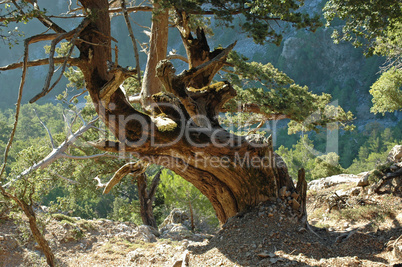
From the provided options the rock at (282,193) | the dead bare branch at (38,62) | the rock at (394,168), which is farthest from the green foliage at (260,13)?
the rock at (394,168)

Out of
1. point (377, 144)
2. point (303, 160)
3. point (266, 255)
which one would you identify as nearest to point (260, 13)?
point (266, 255)

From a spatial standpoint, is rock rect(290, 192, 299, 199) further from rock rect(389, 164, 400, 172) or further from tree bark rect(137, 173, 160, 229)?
tree bark rect(137, 173, 160, 229)

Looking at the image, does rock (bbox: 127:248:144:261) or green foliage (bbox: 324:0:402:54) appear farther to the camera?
rock (bbox: 127:248:144:261)

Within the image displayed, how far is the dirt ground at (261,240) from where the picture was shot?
346cm

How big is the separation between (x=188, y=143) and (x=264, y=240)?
1427 mm

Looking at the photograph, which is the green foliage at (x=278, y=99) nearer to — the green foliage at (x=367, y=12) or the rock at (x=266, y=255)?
the green foliage at (x=367, y=12)

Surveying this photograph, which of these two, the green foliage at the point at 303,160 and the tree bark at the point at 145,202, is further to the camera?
the green foliage at the point at 303,160

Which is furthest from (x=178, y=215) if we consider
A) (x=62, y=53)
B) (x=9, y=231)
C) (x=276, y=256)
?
(x=276, y=256)

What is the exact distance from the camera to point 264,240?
143 inches

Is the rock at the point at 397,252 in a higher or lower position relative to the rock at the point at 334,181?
Answer: lower

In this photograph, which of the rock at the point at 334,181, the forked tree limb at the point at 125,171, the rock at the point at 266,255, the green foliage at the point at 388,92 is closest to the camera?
the rock at the point at 266,255

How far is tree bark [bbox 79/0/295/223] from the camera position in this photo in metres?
3.79

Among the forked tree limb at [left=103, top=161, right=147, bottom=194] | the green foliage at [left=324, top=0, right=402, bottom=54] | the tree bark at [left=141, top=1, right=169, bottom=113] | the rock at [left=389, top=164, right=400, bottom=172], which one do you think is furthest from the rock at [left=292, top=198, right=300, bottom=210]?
the tree bark at [left=141, top=1, right=169, bottom=113]

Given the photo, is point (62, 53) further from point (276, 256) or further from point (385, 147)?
point (385, 147)
